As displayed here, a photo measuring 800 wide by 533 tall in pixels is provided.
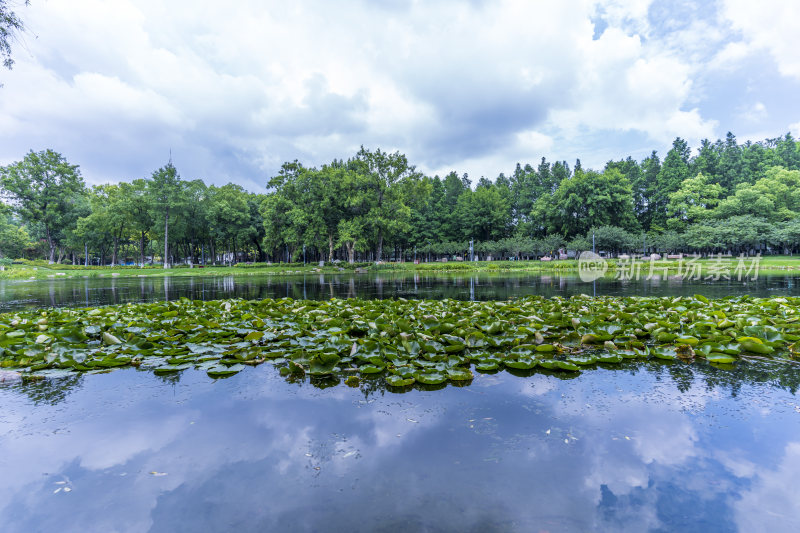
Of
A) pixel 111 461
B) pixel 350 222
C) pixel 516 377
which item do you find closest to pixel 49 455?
pixel 111 461

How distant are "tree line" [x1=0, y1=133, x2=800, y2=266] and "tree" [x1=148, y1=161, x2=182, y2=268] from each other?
0.13 m

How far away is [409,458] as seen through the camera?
2.13 m

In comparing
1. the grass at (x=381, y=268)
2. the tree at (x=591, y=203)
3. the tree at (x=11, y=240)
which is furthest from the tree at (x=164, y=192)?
the tree at (x=591, y=203)

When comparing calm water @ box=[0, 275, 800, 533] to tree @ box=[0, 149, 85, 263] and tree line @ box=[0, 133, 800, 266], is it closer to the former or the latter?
tree line @ box=[0, 133, 800, 266]

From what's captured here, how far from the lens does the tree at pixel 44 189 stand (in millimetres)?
36688

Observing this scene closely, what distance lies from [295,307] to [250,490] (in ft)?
16.1

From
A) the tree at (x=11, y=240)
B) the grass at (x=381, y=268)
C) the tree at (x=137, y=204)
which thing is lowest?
the grass at (x=381, y=268)

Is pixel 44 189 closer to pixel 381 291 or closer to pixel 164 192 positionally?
pixel 164 192

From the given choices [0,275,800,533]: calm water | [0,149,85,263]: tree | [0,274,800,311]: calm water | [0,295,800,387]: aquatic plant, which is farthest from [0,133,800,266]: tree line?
[0,275,800,533]: calm water

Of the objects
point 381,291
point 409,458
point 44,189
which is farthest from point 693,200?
point 44,189

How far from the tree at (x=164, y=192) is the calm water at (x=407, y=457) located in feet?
131

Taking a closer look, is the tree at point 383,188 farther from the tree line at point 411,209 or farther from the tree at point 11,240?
the tree at point 11,240

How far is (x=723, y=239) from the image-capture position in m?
37.0

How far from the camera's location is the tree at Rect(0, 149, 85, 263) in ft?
120
